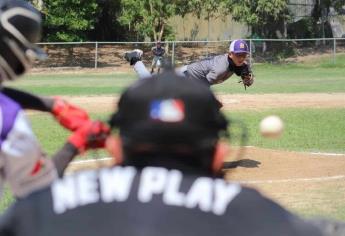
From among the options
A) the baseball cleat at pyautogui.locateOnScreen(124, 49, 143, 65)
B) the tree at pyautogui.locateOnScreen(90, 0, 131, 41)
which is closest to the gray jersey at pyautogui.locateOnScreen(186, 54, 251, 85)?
the baseball cleat at pyautogui.locateOnScreen(124, 49, 143, 65)

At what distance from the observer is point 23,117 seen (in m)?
2.95

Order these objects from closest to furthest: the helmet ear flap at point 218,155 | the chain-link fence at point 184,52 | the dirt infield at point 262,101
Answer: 1. the helmet ear flap at point 218,155
2. the dirt infield at point 262,101
3. the chain-link fence at point 184,52

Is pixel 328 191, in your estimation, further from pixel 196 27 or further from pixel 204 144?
pixel 196 27

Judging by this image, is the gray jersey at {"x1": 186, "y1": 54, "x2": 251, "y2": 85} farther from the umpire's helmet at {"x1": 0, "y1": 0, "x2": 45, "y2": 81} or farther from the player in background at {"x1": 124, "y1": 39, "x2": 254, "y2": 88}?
the umpire's helmet at {"x1": 0, "y1": 0, "x2": 45, "y2": 81}

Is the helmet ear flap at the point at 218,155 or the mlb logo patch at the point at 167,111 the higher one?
the mlb logo patch at the point at 167,111

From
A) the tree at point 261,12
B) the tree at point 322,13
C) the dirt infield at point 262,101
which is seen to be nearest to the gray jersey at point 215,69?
the dirt infield at point 262,101

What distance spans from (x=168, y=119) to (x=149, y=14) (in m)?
40.2

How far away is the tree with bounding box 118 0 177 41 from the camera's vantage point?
4138 cm

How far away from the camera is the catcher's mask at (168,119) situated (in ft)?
6.36

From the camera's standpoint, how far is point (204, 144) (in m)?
2.00

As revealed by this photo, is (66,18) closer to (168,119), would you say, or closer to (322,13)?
(322,13)

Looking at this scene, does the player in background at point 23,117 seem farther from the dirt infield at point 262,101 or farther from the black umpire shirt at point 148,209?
the dirt infield at point 262,101

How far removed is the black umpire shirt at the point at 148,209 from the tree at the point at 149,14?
39632 millimetres

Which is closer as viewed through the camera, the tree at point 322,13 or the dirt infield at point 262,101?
the dirt infield at point 262,101
